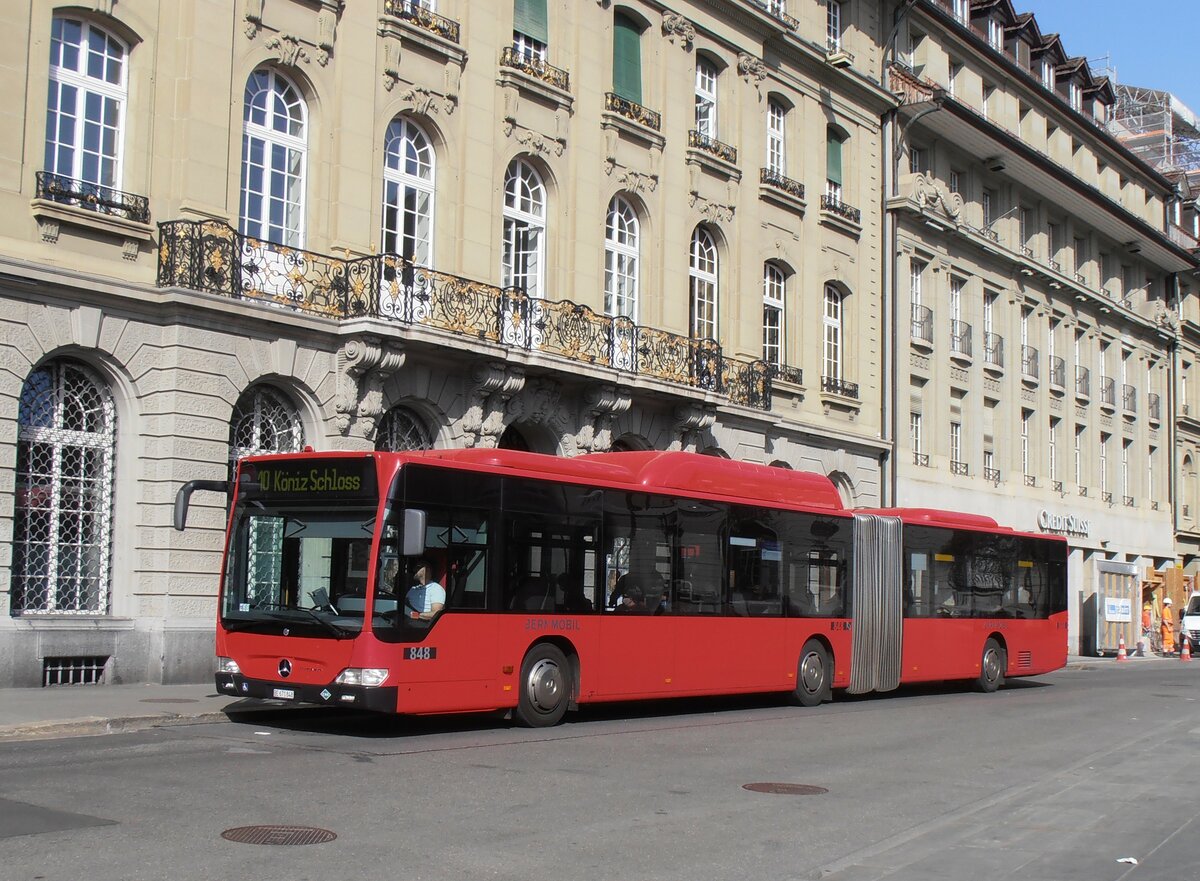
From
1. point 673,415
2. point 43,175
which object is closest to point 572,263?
point 673,415

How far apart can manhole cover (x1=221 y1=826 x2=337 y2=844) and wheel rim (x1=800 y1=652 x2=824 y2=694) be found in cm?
1268

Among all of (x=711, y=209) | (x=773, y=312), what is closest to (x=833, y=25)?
(x=773, y=312)

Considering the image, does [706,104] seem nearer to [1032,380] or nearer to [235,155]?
[235,155]

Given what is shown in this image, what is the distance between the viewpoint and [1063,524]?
46.0 meters

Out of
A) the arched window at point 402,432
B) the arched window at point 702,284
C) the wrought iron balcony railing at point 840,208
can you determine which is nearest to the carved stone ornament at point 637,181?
the arched window at point 702,284

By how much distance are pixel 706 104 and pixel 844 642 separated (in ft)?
44.4

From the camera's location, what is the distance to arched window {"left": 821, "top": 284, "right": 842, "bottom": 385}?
34156mm

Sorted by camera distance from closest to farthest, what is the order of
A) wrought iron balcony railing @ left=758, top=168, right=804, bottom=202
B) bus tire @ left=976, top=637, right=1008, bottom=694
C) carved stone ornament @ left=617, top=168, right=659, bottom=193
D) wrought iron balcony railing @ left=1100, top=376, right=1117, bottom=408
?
bus tire @ left=976, top=637, right=1008, bottom=694, carved stone ornament @ left=617, top=168, right=659, bottom=193, wrought iron balcony railing @ left=758, top=168, right=804, bottom=202, wrought iron balcony railing @ left=1100, top=376, right=1117, bottom=408

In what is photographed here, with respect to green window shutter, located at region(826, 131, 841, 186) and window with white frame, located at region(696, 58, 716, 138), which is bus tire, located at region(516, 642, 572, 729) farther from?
Answer: green window shutter, located at region(826, 131, 841, 186)

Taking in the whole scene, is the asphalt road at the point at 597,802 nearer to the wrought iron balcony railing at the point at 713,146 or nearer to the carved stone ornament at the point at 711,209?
the carved stone ornament at the point at 711,209

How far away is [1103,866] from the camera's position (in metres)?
8.33

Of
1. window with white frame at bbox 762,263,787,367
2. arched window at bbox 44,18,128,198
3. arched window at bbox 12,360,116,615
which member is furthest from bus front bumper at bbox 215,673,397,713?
window with white frame at bbox 762,263,787,367

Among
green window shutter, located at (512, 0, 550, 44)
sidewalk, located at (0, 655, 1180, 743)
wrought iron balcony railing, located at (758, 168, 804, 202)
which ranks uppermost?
green window shutter, located at (512, 0, 550, 44)

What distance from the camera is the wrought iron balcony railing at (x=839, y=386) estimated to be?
33750mm
